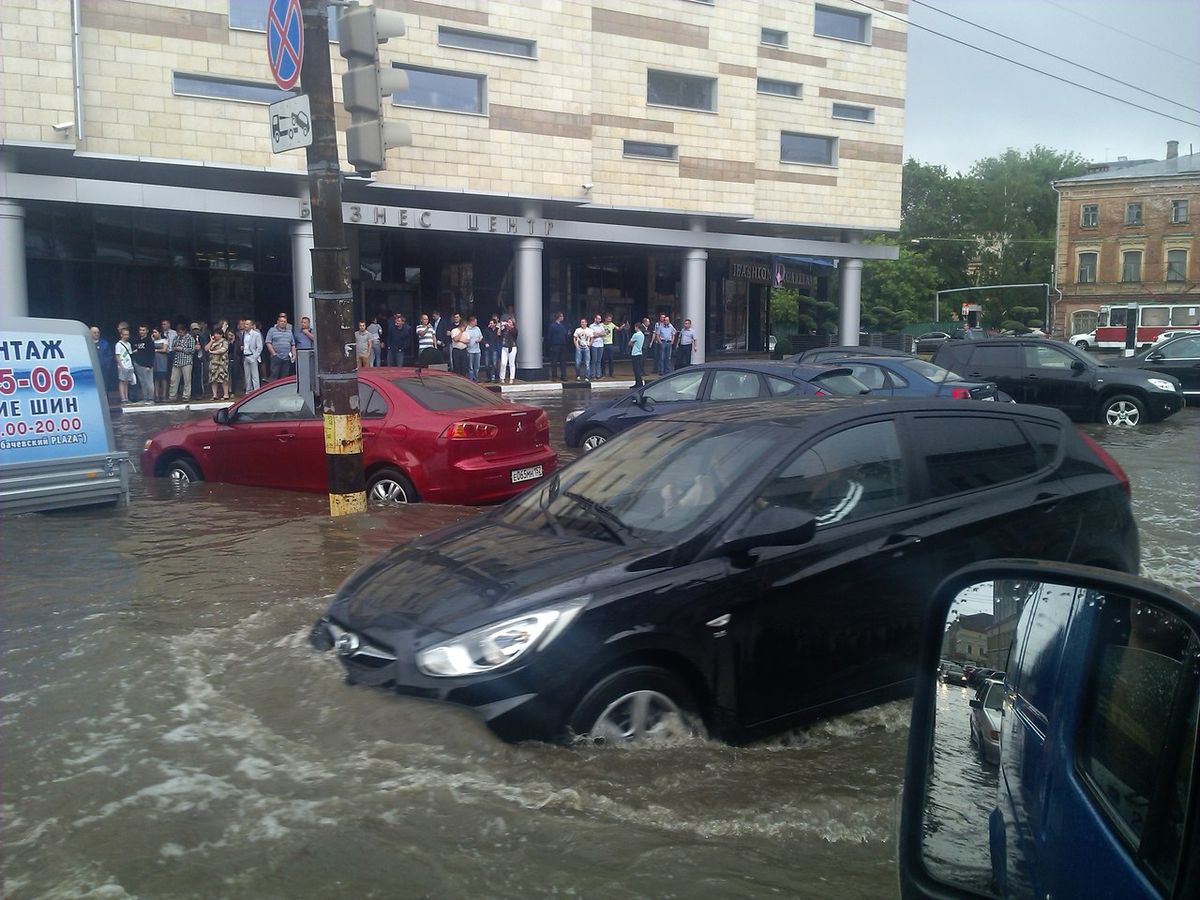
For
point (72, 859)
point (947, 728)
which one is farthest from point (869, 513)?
point (72, 859)

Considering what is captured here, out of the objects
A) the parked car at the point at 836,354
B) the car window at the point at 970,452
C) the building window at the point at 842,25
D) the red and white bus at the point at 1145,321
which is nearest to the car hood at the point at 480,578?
the car window at the point at 970,452

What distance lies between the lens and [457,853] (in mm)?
3475

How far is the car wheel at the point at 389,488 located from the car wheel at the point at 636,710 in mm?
5886

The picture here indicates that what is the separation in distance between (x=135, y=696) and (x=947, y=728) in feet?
13.4

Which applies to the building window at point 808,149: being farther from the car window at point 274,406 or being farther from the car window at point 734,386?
the car window at point 274,406

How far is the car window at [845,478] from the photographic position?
4648 mm

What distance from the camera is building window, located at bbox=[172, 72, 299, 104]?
80.5 ft

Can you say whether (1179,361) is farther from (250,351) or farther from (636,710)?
(636,710)

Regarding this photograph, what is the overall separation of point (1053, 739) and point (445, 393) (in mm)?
8667

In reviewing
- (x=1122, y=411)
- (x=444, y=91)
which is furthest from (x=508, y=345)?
(x=1122, y=411)

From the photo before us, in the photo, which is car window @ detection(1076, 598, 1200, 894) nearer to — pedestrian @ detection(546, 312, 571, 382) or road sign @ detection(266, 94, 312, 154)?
road sign @ detection(266, 94, 312, 154)

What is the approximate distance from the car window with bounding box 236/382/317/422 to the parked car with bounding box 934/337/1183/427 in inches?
495

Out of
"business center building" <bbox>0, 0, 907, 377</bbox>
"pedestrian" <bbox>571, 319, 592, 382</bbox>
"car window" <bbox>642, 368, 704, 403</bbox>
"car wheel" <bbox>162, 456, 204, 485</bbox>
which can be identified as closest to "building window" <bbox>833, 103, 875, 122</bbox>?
"business center building" <bbox>0, 0, 907, 377</bbox>

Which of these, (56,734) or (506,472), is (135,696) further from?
(506,472)
